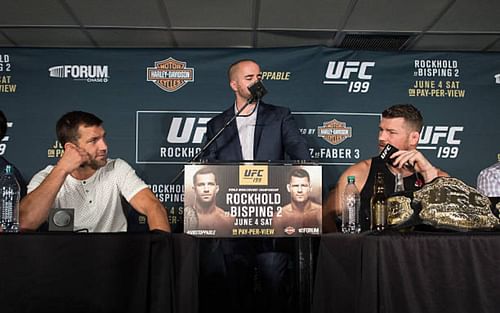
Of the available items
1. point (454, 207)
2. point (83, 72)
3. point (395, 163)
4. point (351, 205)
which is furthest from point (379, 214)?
point (83, 72)

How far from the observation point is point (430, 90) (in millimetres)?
4418

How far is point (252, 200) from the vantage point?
2.54 metres

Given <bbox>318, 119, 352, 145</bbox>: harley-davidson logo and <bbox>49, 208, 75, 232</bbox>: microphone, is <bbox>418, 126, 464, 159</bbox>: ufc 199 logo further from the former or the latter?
<bbox>49, 208, 75, 232</bbox>: microphone

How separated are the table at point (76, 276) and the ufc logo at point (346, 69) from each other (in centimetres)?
299

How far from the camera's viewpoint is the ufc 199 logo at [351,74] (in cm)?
435

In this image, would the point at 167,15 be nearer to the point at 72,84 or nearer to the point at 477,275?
the point at 72,84

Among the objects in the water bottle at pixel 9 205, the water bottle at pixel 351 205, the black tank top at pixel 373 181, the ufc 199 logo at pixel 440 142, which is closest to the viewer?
the water bottle at pixel 9 205

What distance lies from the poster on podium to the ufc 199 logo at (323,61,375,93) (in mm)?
1926

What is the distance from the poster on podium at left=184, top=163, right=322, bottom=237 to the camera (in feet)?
8.21

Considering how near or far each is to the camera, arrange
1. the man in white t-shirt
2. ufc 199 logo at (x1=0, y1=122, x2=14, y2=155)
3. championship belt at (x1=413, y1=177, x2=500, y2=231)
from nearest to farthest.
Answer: championship belt at (x1=413, y1=177, x2=500, y2=231)
the man in white t-shirt
ufc 199 logo at (x1=0, y1=122, x2=14, y2=155)

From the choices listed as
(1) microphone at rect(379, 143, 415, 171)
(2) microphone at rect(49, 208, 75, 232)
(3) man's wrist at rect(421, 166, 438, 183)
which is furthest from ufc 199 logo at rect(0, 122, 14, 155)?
(3) man's wrist at rect(421, 166, 438, 183)

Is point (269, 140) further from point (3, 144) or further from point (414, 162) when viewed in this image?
point (3, 144)

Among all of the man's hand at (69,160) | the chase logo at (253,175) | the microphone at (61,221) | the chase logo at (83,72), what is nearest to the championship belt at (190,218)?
the chase logo at (253,175)

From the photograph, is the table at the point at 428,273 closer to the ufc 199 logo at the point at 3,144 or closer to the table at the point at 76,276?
the table at the point at 76,276
